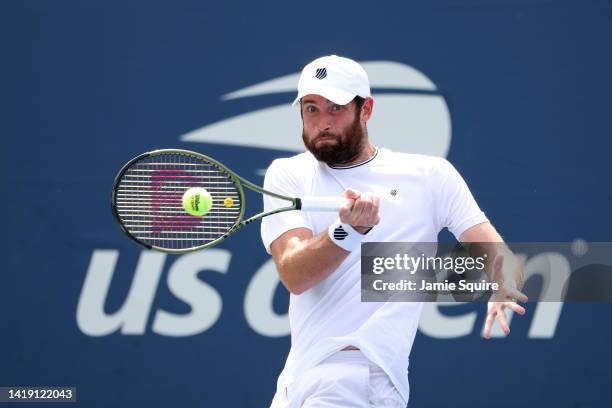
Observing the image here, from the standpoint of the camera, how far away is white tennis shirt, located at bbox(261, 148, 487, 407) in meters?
3.21

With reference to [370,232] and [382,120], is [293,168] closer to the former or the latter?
[370,232]

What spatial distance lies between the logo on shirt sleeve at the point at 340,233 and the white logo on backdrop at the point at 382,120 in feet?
7.22

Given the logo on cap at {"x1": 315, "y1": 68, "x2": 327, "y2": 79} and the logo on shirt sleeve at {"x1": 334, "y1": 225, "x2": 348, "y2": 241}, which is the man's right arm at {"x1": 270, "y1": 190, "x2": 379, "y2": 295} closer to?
the logo on shirt sleeve at {"x1": 334, "y1": 225, "x2": 348, "y2": 241}

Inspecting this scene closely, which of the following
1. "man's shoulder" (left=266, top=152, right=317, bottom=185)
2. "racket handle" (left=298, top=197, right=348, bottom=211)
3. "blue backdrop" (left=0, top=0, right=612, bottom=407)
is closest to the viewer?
"racket handle" (left=298, top=197, right=348, bottom=211)

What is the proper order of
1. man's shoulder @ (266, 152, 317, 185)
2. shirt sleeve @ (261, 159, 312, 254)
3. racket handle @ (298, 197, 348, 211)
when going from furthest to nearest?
man's shoulder @ (266, 152, 317, 185)
shirt sleeve @ (261, 159, 312, 254)
racket handle @ (298, 197, 348, 211)

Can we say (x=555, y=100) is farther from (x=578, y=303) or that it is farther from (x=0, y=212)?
(x=0, y=212)

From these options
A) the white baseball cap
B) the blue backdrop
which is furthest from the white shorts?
the blue backdrop

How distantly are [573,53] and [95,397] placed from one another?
3024 millimetres

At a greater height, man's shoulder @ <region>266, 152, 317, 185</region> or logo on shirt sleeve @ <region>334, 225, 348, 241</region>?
man's shoulder @ <region>266, 152, 317, 185</region>

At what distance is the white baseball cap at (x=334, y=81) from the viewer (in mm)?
3307

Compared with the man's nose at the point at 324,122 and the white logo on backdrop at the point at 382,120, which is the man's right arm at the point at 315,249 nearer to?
the man's nose at the point at 324,122

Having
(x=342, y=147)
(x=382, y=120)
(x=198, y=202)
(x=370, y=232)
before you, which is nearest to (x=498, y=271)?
(x=370, y=232)

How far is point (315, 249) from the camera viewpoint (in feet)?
10.2

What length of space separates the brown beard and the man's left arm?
474mm
